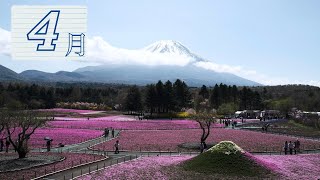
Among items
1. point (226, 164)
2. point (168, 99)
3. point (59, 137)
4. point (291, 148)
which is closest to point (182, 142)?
point (291, 148)

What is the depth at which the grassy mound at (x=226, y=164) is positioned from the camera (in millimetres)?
29656

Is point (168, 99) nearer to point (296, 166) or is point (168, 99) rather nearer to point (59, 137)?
point (59, 137)

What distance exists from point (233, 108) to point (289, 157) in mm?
85751

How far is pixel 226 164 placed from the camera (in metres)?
30.6

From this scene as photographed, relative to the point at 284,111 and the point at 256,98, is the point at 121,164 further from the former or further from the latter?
the point at 256,98

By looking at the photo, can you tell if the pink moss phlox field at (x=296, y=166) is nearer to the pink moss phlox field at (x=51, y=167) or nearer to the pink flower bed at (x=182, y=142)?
the pink flower bed at (x=182, y=142)

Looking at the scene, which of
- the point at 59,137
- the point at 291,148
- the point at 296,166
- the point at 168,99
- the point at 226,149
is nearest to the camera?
the point at 226,149

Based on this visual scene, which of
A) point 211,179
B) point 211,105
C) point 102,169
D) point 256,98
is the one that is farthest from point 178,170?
point 256,98

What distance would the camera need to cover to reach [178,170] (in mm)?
30734

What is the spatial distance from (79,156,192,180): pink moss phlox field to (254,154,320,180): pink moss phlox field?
7.86m

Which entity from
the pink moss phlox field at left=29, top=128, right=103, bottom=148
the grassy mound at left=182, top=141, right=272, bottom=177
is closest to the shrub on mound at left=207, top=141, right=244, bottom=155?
the grassy mound at left=182, top=141, right=272, bottom=177

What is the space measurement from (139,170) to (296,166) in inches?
533

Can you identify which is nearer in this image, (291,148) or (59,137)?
(291,148)

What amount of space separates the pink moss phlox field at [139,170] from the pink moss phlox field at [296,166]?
786 centimetres
